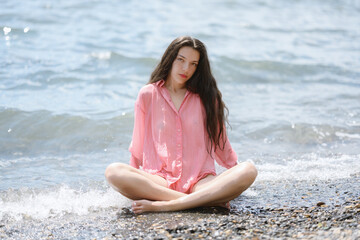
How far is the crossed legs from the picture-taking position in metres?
5.11

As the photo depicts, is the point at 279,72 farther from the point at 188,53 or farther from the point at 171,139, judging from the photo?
the point at 171,139

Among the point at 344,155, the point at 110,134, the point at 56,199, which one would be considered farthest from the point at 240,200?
the point at 110,134

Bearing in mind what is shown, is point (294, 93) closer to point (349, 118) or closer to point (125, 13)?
point (349, 118)

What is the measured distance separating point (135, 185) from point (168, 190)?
0.35m

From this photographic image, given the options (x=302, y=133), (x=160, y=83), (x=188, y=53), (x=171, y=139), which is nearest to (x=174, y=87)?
(x=160, y=83)

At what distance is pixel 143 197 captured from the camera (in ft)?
17.1

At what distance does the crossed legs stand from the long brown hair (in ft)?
1.86

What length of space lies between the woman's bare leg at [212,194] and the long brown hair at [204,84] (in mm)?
546

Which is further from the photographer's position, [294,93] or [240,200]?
[294,93]

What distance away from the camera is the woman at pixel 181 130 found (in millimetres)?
5379

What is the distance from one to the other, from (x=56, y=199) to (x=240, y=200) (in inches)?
82.4

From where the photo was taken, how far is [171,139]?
554 cm

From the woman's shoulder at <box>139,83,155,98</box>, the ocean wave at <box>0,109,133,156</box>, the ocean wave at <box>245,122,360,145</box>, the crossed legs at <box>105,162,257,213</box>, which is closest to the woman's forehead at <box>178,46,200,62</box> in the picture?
the woman's shoulder at <box>139,83,155,98</box>

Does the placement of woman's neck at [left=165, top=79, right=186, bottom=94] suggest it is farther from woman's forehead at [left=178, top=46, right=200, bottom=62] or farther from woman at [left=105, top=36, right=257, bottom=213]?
woman's forehead at [left=178, top=46, right=200, bottom=62]
